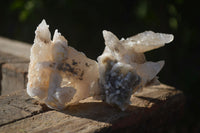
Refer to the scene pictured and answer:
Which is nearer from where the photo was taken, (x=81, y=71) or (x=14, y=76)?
(x=81, y=71)

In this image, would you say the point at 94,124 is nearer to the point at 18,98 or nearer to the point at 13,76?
the point at 18,98

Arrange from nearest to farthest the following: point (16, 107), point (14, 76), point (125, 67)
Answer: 1. point (125, 67)
2. point (16, 107)
3. point (14, 76)

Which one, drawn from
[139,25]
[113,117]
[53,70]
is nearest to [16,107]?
[53,70]

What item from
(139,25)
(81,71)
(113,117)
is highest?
(139,25)

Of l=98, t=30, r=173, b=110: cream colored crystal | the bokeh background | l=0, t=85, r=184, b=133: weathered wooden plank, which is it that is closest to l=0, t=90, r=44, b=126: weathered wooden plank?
l=0, t=85, r=184, b=133: weathered wooden plank

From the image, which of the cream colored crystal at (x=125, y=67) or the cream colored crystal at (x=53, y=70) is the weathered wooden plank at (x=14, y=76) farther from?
the cream colored crystal at (x=125, y=67)

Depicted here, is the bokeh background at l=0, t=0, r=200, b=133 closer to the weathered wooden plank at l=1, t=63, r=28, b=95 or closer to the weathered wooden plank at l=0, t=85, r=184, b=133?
the weathered wooden plank at l=0, t=85, r=184, b=133

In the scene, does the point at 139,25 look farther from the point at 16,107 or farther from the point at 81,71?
the point at 16,107
